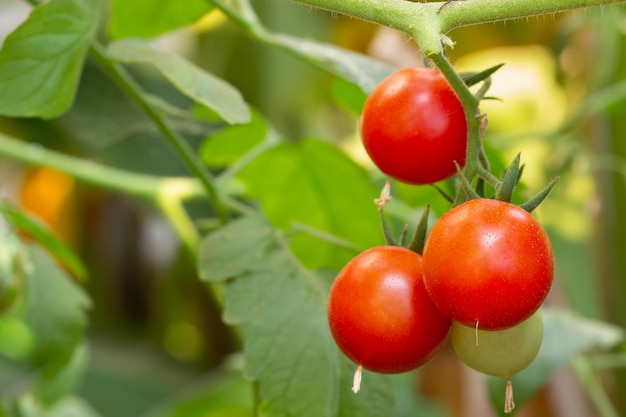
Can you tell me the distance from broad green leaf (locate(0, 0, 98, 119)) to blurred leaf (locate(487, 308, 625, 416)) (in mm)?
313

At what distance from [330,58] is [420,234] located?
19cm

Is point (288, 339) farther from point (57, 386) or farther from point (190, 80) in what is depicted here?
point (57, 386)

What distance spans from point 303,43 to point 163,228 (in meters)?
0.91

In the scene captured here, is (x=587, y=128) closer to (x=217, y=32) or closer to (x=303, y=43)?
(x=217, y=32)

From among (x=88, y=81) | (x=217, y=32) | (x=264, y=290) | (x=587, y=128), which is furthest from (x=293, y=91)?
(x=264, y=290)

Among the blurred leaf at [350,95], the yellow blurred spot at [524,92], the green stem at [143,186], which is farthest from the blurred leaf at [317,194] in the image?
the yellow blurred spot at [524,92]

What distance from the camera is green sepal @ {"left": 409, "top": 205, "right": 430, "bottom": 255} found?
0.37m

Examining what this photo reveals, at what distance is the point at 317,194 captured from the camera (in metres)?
0.60

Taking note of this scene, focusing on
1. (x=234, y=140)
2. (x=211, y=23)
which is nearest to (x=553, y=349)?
(x=234, y=140)

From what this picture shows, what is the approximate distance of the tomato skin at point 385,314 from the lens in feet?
1.09

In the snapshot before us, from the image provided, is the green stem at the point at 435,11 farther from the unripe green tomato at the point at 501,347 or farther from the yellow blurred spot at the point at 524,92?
the yellow blurred spot at the point at 524,92

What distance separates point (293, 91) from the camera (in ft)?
4.21

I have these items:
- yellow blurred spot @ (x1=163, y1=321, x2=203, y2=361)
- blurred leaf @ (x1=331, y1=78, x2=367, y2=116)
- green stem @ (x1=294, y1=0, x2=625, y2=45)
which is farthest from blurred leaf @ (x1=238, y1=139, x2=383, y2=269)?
yellow blurred spot @ (x1=163, y1=321, x2=203, y2=361)

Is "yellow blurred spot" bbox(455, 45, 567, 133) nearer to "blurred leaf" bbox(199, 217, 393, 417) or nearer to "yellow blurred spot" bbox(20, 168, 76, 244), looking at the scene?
"yellow blurred spot" bbox(20, 168, 76, 244)
